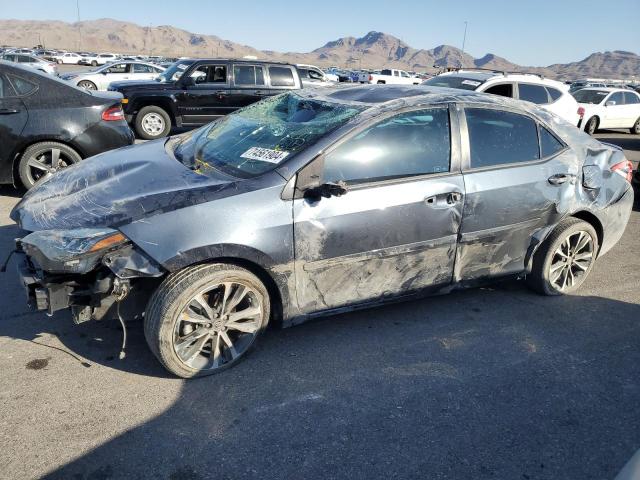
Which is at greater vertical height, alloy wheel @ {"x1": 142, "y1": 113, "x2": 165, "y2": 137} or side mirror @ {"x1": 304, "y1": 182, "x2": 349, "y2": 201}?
alloy wheel @ {"x1": 142, "y1": 113, "x2": 165, "y2": 137}

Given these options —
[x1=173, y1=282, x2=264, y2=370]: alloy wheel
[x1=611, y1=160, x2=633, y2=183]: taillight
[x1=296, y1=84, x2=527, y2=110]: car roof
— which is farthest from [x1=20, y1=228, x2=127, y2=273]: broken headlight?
[x1=611, y1=160, x2=633, y2=183]: taillight

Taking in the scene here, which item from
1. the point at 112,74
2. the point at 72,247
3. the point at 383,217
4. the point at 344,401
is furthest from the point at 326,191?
the point at 112,74

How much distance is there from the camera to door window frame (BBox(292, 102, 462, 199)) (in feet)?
10.1

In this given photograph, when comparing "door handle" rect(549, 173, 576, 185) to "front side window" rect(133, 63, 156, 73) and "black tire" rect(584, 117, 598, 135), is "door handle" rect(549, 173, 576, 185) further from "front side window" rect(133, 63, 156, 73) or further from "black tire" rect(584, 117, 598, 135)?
"front side window" rect(133, 63, 156, 73)

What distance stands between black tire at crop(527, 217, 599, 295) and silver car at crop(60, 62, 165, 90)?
684 inches

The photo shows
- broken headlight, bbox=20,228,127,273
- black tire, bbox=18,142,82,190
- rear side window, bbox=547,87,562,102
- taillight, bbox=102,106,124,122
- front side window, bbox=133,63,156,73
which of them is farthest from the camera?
front side window, bbox=133,63,156,73

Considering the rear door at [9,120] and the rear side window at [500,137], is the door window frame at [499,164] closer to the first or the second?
the rear side window at [500,137]

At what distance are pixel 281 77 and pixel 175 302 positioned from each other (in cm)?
914

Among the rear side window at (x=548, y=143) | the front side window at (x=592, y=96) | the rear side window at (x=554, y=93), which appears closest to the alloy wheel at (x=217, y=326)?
the rear side window at (x=548, y=143)

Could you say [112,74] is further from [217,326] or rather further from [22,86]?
[217,326]

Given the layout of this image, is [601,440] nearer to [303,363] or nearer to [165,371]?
[303,363]

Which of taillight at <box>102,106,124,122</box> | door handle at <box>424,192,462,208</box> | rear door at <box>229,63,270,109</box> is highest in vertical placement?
rear door at <box>229,63,270,109</box>

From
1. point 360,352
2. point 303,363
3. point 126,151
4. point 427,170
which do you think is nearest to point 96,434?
point 303,363

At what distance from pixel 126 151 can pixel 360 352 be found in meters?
2.36
